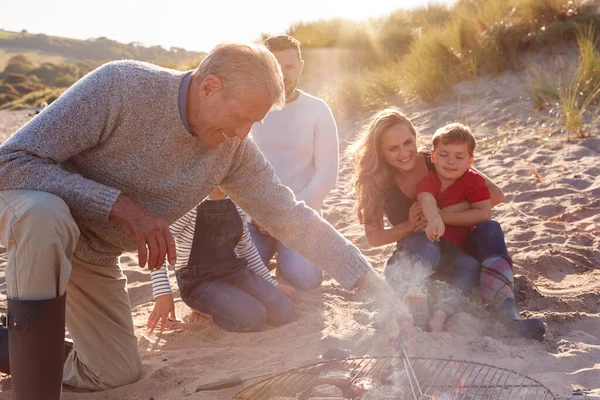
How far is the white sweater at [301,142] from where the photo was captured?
4.34m

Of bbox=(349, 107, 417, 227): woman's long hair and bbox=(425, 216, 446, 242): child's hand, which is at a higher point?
bbox=(349, 107, 417, 227): woman's long hair

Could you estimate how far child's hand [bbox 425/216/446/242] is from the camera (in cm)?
329

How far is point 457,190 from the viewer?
3514 millimetres

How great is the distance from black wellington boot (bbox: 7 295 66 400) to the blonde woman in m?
1.73

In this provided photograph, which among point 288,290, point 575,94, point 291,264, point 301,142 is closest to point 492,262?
point 288,290

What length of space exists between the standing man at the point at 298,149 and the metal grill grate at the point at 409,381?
152 centimetres

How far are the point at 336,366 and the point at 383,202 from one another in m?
1.21

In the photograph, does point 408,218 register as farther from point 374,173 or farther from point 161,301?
point 161,301

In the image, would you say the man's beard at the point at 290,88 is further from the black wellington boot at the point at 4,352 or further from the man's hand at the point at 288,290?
the black wellington boot at the point at 4,352

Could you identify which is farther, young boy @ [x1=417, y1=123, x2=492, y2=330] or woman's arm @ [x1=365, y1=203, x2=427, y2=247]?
woman's arm @ [x1=365, y1=203, x2=427, y2=247]

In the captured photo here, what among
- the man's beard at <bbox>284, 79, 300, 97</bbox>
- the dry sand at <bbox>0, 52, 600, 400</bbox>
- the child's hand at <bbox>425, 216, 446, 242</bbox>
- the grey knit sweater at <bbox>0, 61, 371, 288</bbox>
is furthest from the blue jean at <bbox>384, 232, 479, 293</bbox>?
the man's beard at <bbox>284, 79, 300, 97</bbox>

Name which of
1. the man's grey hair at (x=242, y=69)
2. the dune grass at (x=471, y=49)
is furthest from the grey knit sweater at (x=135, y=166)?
the dune grass at (x=471, y=49)

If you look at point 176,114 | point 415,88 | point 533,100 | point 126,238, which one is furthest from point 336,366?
point 415,88

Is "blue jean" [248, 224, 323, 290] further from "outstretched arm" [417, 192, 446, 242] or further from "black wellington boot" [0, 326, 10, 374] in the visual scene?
"black wellington boot" [0, 326, 10, 374]
